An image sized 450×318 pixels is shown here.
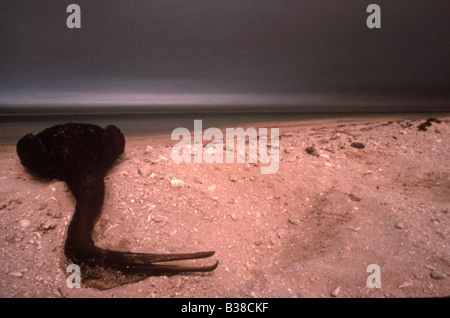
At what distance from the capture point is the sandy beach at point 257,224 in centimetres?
226

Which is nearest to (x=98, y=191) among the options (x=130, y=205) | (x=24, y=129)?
Answer: (x=130, y=205)

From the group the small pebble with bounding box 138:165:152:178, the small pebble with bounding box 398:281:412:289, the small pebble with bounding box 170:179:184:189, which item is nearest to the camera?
the small pebble with bounding box 398:281:412:289

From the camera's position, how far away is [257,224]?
326 cm

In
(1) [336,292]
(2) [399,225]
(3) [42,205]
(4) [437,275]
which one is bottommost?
(1) [336,292]

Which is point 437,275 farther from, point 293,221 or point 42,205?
point 42,205

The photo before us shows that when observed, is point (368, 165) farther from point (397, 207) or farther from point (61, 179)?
point (61, 179)

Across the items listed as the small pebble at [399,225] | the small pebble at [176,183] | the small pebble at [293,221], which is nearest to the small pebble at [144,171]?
the small pebble at [176,183]

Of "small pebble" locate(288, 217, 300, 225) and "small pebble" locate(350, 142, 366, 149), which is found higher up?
"small pebble" locate(350, 142, 366, 149)

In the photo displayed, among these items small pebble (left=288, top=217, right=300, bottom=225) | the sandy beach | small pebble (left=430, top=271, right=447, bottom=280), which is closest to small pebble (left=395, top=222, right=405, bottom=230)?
the sandy beach

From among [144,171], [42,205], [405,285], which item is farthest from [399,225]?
[42,205]

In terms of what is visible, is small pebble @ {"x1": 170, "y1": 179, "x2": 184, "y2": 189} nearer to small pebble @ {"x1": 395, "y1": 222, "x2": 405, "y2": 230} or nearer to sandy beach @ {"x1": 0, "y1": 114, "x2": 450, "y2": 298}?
sandy beach @ {"x1": 0, "y1": 114, "x2": 450, "y2": 298}

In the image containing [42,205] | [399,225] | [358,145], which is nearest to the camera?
[399,225]

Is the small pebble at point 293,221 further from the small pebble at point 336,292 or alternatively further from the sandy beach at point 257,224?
the small pebble at point 336,292

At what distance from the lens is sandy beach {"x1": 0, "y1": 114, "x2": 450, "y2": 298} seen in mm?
2264
